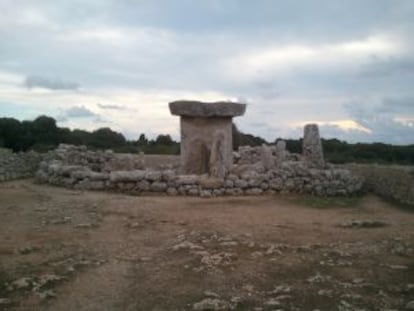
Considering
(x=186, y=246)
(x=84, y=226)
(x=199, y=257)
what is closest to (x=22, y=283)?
(x=199, y=257)

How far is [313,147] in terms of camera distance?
53.5 feet

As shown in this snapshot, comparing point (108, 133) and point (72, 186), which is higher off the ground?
point (108, 133)

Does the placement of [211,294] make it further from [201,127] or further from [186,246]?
[201,127]

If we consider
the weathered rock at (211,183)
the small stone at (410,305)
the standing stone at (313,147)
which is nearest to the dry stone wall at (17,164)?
the weathered rock at (211,183)

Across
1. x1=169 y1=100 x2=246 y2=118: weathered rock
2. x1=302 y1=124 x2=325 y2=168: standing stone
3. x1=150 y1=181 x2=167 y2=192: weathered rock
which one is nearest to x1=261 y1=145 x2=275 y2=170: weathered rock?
x1=302 y1=124 x2=325 y2=168: standing stone

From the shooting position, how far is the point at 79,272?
674 cm

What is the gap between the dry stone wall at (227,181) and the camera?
14000 millimetres

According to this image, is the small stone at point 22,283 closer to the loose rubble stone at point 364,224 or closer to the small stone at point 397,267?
the small stone at point 397,267

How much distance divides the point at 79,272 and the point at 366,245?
421 centimetres

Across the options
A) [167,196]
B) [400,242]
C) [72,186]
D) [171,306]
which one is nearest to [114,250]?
[171,306]

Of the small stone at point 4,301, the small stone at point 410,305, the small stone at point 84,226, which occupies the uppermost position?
the small stone at point 84,226

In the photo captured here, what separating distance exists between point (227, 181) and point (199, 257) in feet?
22.3

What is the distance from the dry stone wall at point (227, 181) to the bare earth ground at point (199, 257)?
195cm

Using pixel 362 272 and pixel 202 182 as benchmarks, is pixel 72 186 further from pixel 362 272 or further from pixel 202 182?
pixel 362 272
